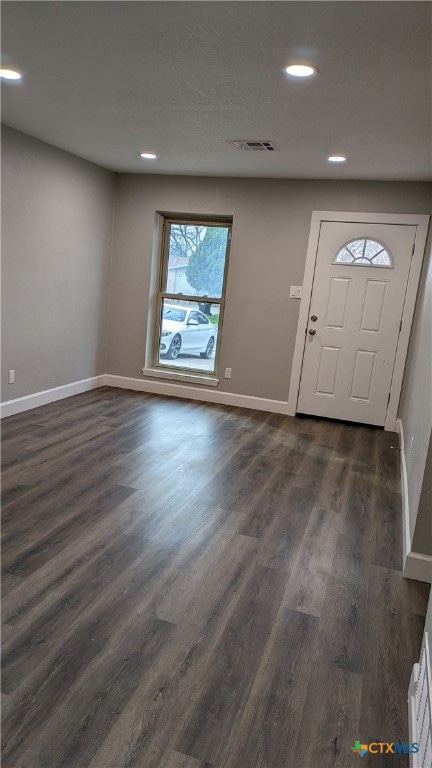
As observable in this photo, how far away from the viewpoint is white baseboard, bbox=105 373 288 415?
5.41m

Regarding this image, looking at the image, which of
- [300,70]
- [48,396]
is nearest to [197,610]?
[300,70]

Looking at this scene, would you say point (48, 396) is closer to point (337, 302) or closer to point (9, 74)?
point (9, 74)

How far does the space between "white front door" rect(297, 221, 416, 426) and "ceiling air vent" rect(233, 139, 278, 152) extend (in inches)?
50.5

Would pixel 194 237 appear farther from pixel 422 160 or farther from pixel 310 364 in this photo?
pixel 422 160

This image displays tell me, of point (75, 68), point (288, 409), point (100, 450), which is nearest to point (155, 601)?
point (100, 450)

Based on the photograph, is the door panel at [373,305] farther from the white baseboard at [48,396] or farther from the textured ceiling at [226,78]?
the white baseboard at [48,396]

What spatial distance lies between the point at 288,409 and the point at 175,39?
3723 millimetres

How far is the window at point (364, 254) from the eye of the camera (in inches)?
191

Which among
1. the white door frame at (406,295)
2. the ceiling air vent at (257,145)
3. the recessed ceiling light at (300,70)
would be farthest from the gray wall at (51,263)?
the recessed ceiling light at (300,70)

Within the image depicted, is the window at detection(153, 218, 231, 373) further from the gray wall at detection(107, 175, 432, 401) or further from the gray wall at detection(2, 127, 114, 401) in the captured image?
the gray wall at detection(2, 127, 114, 401)

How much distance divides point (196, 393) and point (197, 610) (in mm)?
3721

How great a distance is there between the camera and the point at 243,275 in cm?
529

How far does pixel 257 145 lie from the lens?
3797 millimetres

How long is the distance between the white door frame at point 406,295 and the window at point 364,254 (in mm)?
204
